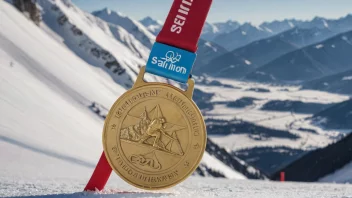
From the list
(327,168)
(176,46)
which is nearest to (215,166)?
(327,168)

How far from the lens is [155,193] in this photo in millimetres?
7695

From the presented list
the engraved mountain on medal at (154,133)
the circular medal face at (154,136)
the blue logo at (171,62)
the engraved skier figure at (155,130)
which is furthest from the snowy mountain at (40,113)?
the blue logo at (171,62)

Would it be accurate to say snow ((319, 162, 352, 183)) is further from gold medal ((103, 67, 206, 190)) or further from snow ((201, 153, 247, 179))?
gold medal ((103, 67, 206, 190))

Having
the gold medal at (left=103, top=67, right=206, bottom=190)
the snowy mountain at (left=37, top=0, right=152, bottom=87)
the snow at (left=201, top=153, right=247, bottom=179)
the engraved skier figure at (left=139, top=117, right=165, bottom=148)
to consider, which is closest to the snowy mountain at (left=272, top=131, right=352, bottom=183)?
the snow at (left=201, top=153, right=247, bottom=179)

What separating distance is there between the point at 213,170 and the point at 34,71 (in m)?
50.8

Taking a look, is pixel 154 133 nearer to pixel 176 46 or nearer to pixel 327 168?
pixel 176 46

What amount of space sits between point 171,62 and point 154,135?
4.12 feet

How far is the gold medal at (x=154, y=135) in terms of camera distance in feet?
23.7

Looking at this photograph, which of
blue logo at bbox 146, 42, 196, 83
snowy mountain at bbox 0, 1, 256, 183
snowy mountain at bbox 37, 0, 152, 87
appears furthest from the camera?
snowy mountain at bbox 37, 0, 152, 87

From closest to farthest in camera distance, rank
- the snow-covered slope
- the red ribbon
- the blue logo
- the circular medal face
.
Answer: the circular medal face
the blue logo
the red ribbon
the snow-covered slope

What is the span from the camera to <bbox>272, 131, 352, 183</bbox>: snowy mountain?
75688 millimetres

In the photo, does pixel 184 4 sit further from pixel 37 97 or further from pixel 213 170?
pixel 213 170

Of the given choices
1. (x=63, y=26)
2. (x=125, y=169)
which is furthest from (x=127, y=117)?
(x=63, y=26)

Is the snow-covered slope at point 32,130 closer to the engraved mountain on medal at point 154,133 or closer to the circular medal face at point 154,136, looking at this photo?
the circular medal face at point 154,136
